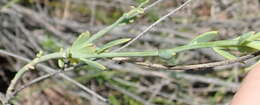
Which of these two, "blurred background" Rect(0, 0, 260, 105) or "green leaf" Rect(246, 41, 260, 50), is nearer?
"green leaf" Rect(246, 41, 260, 50)

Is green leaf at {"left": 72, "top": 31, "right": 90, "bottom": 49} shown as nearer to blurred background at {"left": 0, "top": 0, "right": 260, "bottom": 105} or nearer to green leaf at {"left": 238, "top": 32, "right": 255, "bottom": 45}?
green leaf at {"left": 238, "top": 32, "right": 255, "bottom": 45}

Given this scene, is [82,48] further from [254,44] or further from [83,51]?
[254,44]

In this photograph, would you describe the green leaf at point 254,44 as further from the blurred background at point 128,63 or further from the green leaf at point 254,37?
the blurred background at point 128,63

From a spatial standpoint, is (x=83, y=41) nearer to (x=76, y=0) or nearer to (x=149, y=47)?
(x=149, y=47)

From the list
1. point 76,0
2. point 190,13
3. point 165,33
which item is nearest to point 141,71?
point 165,33

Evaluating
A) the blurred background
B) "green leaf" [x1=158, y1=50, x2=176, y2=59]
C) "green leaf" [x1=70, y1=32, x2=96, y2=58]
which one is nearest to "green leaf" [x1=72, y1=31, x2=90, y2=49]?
"green leaf" [x1=70, y1=32, x2=96, y2=58]

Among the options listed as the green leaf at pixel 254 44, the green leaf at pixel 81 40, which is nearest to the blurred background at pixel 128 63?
the green leaf at pixel 81 40

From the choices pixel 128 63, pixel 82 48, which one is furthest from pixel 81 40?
pixel 128 63

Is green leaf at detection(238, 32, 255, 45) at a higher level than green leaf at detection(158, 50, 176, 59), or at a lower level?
higher
